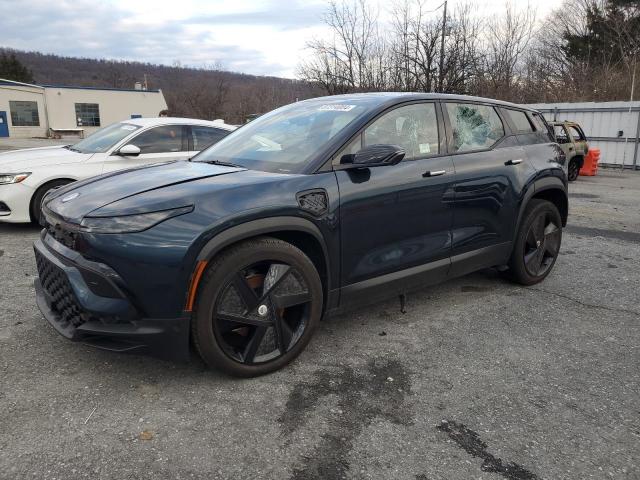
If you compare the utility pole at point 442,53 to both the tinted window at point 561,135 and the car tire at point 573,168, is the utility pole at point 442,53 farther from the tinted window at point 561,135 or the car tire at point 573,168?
the car tire at point 573,168

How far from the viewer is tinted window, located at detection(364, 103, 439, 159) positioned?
349cm

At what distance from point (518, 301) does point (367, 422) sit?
234 cm

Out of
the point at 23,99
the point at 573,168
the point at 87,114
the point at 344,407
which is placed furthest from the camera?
the point at 87,114

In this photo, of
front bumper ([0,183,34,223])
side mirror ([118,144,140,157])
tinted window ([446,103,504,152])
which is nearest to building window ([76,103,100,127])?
side mirror ([118,144,140,157])

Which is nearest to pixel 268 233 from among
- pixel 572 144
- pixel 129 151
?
pixel 129 151

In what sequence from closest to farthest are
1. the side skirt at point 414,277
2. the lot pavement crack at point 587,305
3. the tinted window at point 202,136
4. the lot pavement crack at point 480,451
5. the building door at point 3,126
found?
the lot pavement crack at point 480,451 → the side skirt at point 414,277 → the lot pavement crack at point 587,305 → the tinted window at point 202,136 → the building door at point 3,126

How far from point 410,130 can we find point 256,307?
5.86 feet

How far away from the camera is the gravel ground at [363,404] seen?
2297 mm

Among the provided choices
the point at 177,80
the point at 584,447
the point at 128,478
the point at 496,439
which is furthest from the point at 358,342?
the point at 177,80

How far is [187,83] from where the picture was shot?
7912cm

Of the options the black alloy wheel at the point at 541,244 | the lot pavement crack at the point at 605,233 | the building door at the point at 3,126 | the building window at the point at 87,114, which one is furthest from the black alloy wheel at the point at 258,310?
the building window at the point at 87,114

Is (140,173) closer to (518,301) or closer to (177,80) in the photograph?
(518,301)

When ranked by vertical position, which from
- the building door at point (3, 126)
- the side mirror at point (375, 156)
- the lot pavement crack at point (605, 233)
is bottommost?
the lot pavement crack at point (605, 233)

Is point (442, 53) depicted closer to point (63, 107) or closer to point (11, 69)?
point (63, 107)
